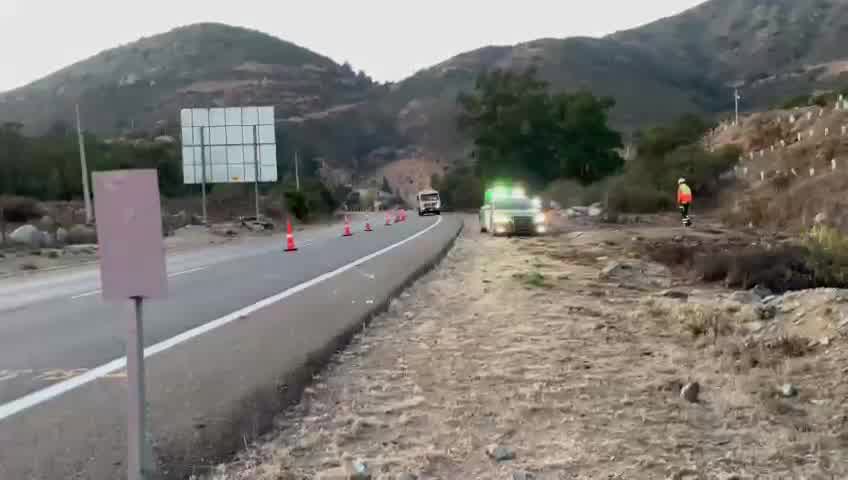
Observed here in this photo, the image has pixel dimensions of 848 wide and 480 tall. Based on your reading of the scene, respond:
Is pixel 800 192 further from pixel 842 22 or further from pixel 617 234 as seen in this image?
pixel 842 22

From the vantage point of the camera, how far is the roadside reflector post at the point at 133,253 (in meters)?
4.31

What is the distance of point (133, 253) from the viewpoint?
4402mm

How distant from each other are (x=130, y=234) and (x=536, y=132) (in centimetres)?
7617

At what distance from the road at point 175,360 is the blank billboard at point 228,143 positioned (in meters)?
28.8

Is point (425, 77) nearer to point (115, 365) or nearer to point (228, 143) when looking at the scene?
point (228, 143)

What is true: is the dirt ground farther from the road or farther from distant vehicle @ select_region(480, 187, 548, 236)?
distant vehicle @ select_region(480, 187, 548, 236)

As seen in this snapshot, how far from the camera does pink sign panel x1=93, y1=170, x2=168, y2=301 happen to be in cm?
431

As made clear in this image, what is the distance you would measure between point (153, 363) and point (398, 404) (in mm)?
2883

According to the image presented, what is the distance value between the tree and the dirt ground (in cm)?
6270

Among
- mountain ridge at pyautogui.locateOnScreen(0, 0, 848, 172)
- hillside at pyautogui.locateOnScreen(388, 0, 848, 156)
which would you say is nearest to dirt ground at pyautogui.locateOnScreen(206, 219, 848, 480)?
mountain ridge at pyautogui.locateOnScreen(0, 0, 848, 172)

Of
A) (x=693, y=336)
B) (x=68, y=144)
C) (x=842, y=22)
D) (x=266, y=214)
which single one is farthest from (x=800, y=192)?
(x=842, y=22)

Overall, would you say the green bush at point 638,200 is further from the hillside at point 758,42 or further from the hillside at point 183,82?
the hillside at point 183,82

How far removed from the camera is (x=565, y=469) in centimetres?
478

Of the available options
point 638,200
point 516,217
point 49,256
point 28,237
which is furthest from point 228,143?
point 638,200
